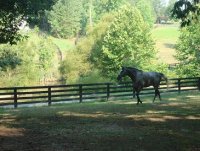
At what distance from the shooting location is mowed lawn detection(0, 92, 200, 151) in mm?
11219

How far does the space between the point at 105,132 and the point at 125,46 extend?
139 feet

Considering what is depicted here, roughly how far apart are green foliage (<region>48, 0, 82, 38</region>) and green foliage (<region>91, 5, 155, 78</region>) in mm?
62802

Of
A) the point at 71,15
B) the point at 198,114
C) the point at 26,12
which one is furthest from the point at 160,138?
the point at 71,15

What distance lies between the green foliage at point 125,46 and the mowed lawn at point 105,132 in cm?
→ 3612

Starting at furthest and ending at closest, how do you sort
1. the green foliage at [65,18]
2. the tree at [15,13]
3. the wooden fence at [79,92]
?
the green foliage at [65,18] < the wooden fence at [79,92] < the tree at [15,13]

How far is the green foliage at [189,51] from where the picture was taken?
164ft

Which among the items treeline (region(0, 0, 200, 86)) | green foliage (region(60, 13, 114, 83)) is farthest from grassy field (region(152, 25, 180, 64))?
treeline (region(0, 0, 200, 86))

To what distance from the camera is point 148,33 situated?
58.6m

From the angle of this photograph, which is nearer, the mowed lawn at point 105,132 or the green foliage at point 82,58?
the mowed lawn at point 105,132

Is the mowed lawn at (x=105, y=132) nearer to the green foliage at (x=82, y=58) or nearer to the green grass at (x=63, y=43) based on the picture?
the green foliage at (x=82, y=58)

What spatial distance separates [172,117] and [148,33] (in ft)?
139

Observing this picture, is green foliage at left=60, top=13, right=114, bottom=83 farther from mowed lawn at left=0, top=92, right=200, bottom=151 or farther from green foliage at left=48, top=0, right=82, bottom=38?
green foliage at left=48, top=0, right=82, bottom=38

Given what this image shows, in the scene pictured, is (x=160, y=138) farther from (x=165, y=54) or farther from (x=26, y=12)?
(x=165, y=54)

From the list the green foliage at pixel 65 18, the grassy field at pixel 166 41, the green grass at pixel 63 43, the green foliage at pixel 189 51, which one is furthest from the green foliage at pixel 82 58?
the green foliage at pixel 65 18
